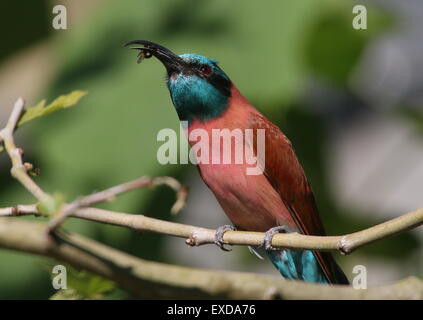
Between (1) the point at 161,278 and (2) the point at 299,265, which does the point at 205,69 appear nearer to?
(2) the point at 299,265

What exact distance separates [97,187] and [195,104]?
36cm

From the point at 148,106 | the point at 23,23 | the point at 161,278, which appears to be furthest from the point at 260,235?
the point at 23,23

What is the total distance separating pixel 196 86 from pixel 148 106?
1.05 feet

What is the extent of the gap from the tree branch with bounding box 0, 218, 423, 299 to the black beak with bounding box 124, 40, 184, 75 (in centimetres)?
60

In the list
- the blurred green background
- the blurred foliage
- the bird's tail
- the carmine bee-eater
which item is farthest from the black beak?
the blurred foliage

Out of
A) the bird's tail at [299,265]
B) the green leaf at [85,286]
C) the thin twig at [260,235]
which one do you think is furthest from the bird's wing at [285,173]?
the green leaf at [85,286]

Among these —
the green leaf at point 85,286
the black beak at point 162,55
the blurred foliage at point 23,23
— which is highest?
the blurred foliage at point 23,23

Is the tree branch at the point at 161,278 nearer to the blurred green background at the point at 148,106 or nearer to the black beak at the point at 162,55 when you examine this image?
the black beak at the point at 162,55

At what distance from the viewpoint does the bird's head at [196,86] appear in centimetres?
155

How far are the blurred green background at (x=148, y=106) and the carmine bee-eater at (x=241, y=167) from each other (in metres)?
0.09

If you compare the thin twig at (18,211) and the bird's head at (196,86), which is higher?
the bird's head at (196,86)
